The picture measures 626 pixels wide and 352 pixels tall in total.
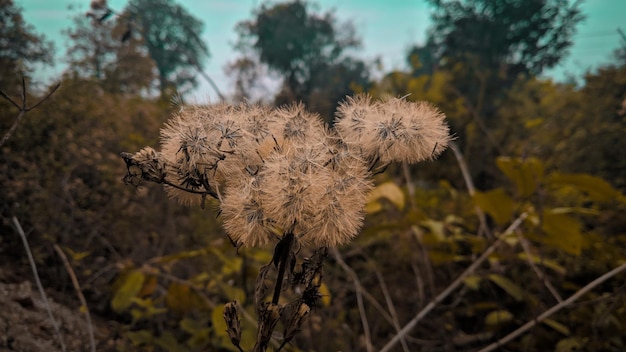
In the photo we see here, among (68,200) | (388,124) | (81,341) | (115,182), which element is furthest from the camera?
(115,182)

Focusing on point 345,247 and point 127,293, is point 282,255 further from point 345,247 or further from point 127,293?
point 345,247

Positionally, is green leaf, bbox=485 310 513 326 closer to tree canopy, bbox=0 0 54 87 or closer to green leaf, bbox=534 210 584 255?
green leaf, bbox=534 210 584 255

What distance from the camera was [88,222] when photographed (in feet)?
7.93

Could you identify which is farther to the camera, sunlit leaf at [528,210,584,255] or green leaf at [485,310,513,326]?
green leaf at [485,310,513,326]

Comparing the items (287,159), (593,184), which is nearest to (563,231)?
(593,184)

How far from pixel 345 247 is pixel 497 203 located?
157 cm

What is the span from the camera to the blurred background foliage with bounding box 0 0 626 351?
5.77 ft

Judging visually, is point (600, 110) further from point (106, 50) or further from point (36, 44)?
point (106, 50)

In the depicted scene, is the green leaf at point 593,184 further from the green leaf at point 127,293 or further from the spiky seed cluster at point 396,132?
the green leaf at point 127,293

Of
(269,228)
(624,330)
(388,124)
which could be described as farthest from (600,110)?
(269,228)

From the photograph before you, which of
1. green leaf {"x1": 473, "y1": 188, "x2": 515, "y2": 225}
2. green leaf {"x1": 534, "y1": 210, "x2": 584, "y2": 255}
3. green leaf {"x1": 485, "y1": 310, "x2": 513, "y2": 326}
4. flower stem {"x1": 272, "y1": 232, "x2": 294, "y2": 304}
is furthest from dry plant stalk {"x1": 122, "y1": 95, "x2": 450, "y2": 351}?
green leaf {"x1": 485, "y1": 310, "x2": 513, "y2": 326}

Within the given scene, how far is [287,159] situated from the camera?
748 mm

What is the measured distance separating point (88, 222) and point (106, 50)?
2.69 m

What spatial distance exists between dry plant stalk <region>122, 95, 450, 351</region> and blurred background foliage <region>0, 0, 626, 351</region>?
13 centimetres
